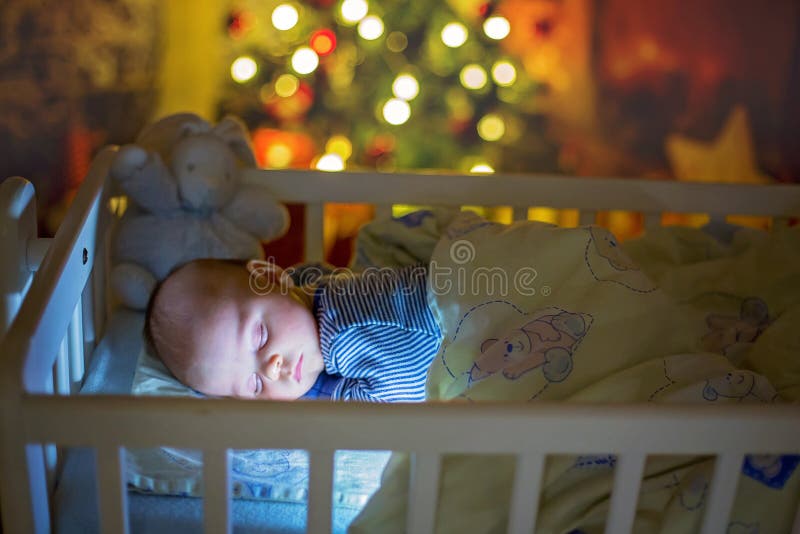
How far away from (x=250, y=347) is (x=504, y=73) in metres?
1.46

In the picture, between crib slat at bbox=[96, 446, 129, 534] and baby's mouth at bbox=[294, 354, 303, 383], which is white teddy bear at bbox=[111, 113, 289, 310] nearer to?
baby's mouth at bbox=[294, 354, 303, 383]

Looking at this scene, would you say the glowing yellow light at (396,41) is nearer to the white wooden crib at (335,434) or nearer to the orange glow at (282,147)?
the orange glow at (282,147)

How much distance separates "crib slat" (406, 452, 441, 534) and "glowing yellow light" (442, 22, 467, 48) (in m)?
1.71

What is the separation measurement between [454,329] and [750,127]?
1572 mm

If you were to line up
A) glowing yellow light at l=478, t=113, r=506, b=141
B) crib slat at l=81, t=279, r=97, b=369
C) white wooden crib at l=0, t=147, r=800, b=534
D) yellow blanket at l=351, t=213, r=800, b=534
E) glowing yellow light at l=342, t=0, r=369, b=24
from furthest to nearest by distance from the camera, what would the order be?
glowing yellow light at l=478, t=113, r=506, b=141, glowing yellow light at l=342, t=0, r=369, b=24, crib slat at l=81, t=279, r=97, b=369, yellow blanket at l=351, t=213, r=800, b=534, white wooden crib at l=0, t=147, r=800, b=534

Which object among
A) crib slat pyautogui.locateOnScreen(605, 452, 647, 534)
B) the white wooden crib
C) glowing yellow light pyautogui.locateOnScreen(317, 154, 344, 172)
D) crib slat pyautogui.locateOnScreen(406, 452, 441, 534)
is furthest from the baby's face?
glowing yellow light pyautogui.locateOnScreen(317, 154, 344, 172)

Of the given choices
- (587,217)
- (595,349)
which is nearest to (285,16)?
(587,217)

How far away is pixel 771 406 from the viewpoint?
77cm

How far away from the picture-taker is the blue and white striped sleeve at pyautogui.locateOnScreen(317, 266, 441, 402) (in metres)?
1.12

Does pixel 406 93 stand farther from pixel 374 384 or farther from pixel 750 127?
pixel 374 384

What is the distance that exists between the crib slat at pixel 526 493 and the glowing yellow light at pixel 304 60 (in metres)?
1.74

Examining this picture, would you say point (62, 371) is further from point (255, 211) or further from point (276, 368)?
point (255, 211)

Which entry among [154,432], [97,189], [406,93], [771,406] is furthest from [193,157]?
[406,93]

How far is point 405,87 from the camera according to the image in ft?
7.60
